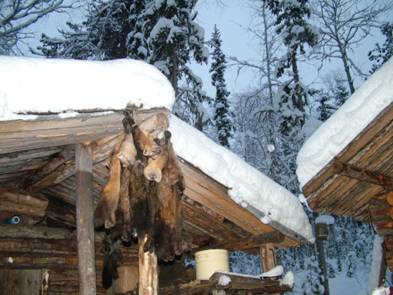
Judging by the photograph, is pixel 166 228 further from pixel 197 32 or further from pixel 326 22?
pixel 326 22

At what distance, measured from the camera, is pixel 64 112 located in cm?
391

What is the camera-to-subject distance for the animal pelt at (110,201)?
14.7 ft

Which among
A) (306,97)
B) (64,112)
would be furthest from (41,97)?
(306,97)

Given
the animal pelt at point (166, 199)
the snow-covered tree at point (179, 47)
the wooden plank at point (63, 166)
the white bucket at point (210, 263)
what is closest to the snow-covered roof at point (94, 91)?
the animal pelt at point (166, 199)

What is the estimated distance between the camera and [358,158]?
5.93 m

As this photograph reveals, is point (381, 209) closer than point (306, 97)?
Yes

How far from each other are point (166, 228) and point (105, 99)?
1.60 meters

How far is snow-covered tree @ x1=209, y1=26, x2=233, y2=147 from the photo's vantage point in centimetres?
2958

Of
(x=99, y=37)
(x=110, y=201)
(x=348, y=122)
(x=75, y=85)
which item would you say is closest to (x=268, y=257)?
(x=348, y=122)

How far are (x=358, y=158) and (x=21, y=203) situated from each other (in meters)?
5.35

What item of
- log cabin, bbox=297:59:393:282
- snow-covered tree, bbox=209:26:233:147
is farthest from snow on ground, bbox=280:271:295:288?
snow-covered tree, bbox=209:26:233:147

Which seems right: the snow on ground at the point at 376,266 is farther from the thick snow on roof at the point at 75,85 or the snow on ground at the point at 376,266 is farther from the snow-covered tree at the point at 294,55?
the snow-covered tree at the point at 294,55

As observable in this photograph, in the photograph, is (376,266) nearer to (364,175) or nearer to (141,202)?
(364,175)

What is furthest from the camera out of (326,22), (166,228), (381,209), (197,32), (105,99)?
(326,22)
